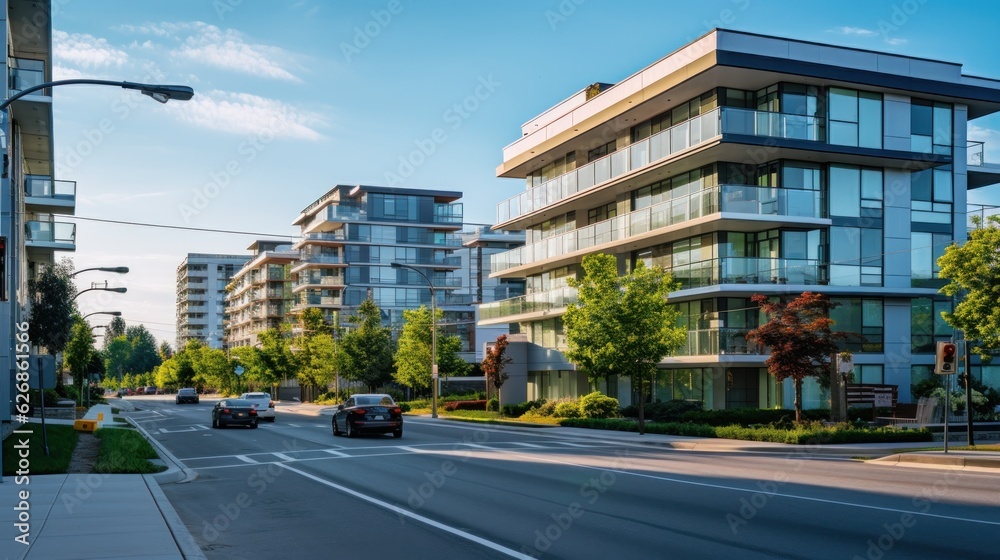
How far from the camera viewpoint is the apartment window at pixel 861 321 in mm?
37906

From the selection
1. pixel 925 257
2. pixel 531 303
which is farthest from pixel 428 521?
pixel 531 303

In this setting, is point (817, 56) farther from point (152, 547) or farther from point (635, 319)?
point (152, 547)

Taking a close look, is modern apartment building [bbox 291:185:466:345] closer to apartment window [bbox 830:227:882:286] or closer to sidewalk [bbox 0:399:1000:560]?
apartment window [bbox 830:227:882:286]

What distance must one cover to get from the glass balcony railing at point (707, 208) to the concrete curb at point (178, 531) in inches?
1045

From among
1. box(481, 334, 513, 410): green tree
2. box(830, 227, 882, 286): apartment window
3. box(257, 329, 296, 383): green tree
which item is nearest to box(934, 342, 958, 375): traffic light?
box(830, 227, 882, 286): apartment window

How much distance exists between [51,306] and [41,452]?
87.8 feet

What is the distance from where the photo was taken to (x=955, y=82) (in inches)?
1550

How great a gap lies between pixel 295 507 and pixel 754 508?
739 cm

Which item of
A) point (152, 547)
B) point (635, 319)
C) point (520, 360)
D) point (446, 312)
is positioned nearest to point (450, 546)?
point (152, 547)

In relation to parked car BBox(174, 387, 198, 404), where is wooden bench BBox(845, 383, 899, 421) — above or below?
above

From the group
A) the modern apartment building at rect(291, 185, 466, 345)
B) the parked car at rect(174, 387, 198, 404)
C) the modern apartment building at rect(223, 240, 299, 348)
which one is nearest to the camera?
the parked car at rect(174, 387, 198, 404)

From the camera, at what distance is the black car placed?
40156 millimetres

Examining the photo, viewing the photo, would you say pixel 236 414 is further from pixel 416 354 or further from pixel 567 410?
pixel 416 354

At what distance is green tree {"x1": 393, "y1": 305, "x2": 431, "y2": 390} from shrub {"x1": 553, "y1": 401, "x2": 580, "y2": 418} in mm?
19153
